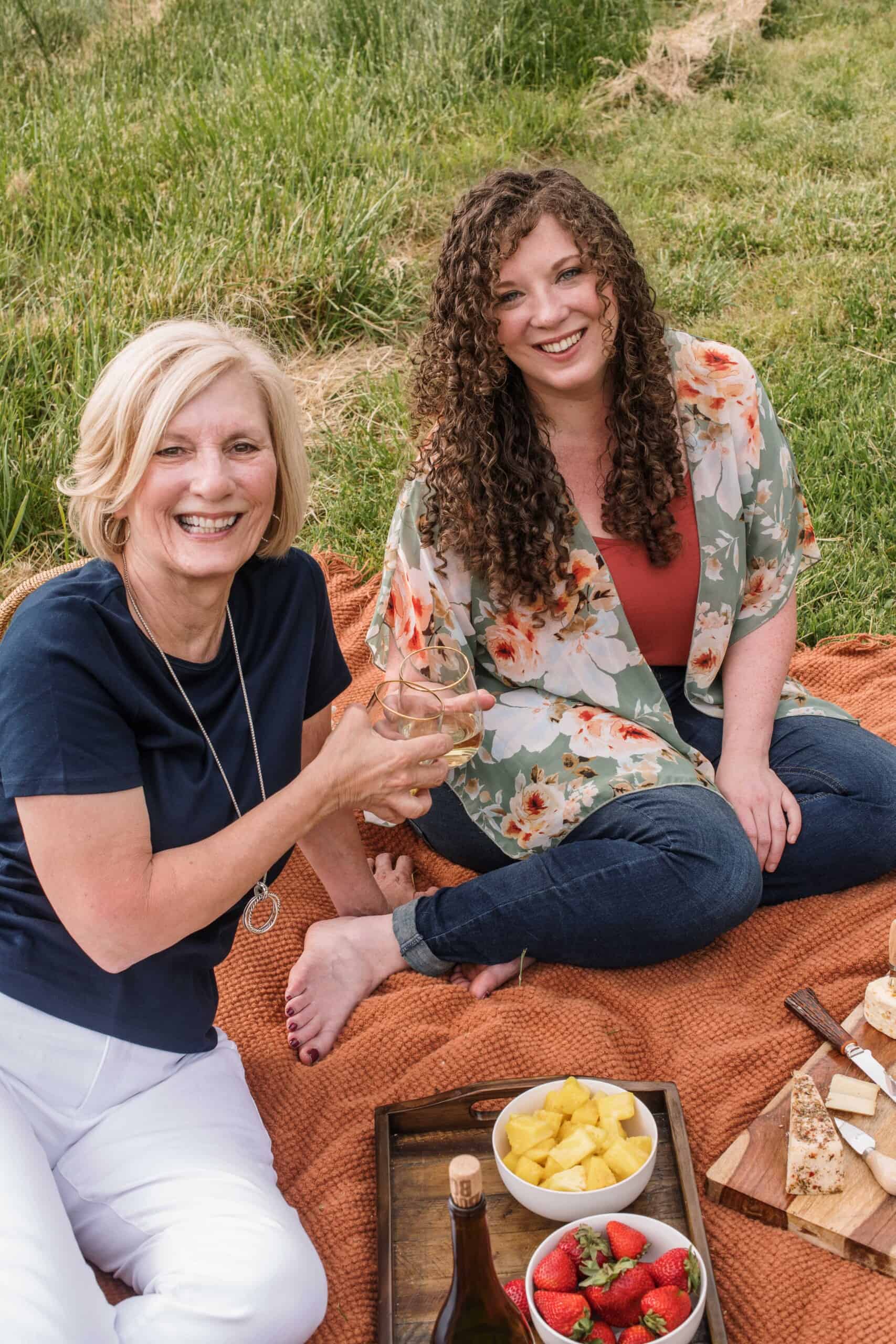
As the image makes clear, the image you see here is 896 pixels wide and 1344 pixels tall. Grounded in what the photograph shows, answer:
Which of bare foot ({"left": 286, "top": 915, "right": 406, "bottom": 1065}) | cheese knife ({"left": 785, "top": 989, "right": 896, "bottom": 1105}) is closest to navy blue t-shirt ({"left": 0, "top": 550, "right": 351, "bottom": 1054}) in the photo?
bare foot ({"left": 286, "top": 915, "right": 406, "bottom": 1065})

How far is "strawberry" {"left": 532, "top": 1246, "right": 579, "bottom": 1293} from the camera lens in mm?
1872

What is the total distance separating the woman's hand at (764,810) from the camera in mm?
2891

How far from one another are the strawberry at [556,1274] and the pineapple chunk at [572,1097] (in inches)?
12.1

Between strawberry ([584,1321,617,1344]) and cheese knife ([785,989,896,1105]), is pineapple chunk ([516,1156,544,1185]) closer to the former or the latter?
strawberry ([584,1321,617,1344])

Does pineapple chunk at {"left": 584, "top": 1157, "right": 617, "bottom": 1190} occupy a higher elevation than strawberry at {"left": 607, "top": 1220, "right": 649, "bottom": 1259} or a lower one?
lower

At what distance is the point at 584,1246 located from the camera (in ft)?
6.31

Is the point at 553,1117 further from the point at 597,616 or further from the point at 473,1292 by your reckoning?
the point at 597,616

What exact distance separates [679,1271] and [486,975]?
991 millimetres

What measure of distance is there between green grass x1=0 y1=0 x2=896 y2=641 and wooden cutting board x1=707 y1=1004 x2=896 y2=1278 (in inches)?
80.4

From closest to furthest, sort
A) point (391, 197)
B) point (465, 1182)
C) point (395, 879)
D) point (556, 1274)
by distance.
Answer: point (465, 1182)
point (556, 1274)
point (395, 879)
point (391, 197)

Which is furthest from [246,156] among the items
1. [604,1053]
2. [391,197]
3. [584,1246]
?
[584,1246]

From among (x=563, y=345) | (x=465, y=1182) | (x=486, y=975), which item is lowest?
(x=486, y=975)

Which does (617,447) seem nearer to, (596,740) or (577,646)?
(577,646)

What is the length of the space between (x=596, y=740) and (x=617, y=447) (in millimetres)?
647
